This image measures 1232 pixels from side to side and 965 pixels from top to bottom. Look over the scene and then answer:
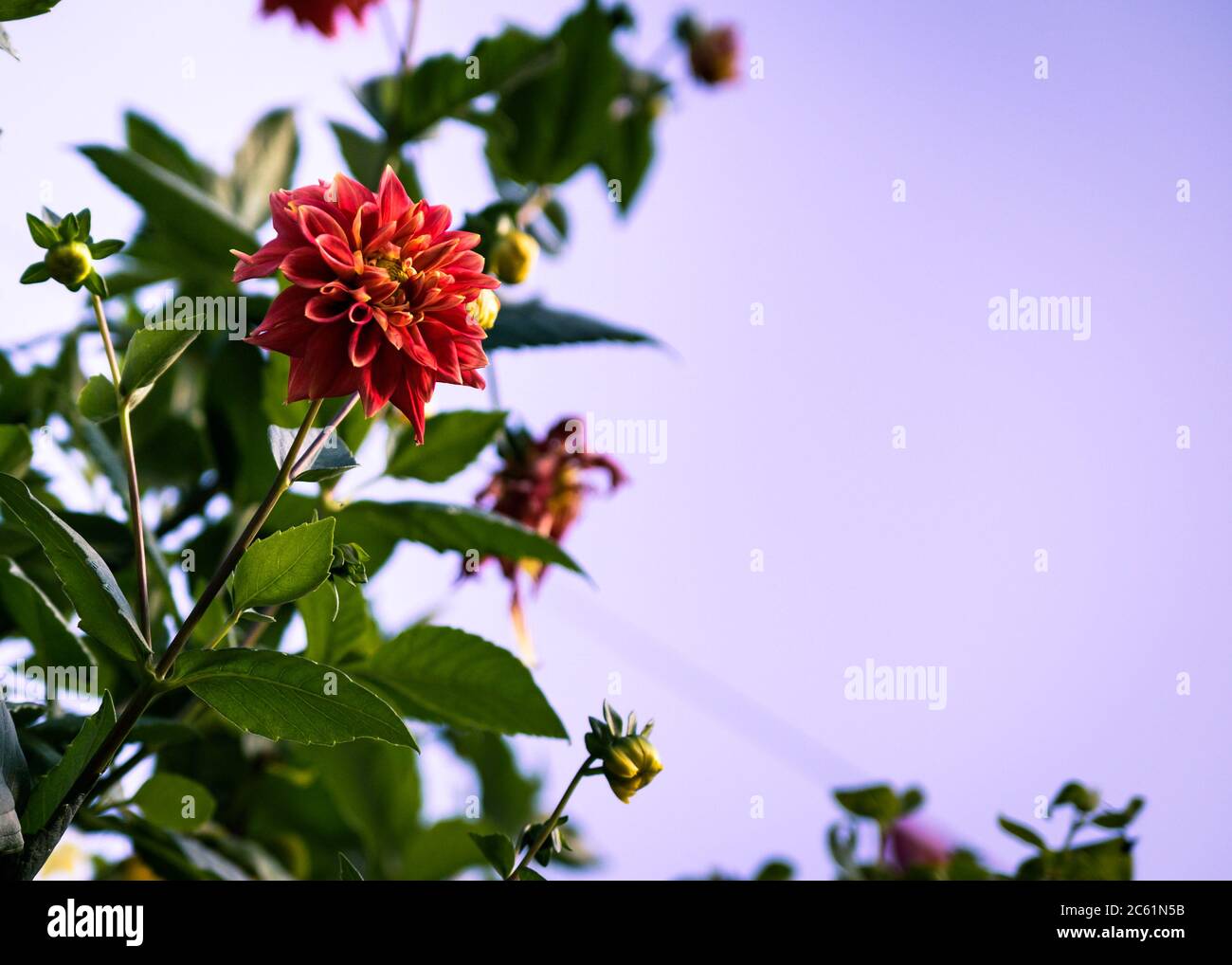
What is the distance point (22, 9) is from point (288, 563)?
20 centimetres

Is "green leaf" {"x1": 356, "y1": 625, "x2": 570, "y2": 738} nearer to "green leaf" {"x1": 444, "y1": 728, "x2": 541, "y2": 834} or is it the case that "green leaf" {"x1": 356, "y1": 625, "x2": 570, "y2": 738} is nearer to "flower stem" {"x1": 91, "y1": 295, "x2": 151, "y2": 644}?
"flower stem" {"x1": 91, "y1": 295, "x2": 151, "y2": 644}

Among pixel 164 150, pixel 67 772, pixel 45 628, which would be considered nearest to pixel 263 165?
pixel 164 150

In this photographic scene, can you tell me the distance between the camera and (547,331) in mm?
595

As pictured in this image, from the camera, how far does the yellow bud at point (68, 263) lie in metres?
0.35

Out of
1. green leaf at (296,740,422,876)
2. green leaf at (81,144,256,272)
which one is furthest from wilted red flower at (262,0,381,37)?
green leaf at (296,740,422,876)

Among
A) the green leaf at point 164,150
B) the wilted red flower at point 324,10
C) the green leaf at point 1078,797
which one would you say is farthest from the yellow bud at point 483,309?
the wilted red flower at point 324,10

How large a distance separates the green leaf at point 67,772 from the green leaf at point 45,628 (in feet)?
0.40

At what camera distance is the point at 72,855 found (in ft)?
2.80

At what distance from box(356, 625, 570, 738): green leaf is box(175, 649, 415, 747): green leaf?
12 cm

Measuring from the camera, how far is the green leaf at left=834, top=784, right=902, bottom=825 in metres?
0.58

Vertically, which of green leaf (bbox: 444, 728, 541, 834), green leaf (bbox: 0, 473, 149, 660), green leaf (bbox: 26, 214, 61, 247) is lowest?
green leaf (bbox: 444, 728, 541, 834)
